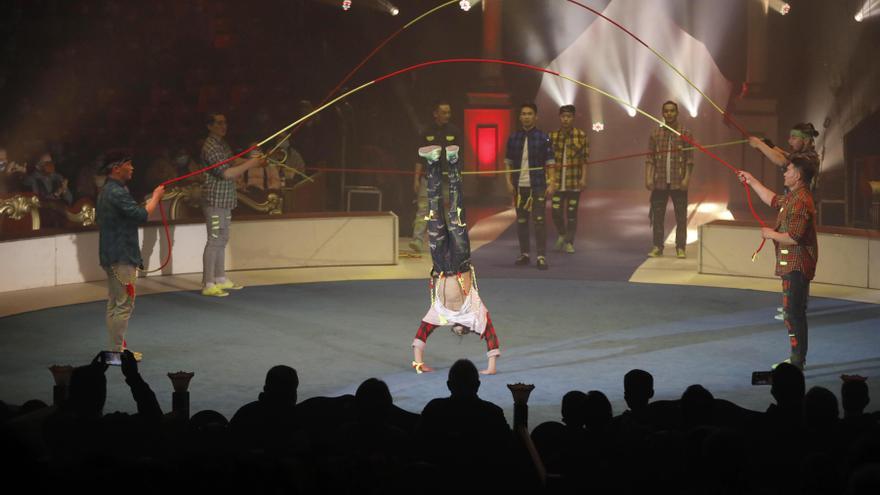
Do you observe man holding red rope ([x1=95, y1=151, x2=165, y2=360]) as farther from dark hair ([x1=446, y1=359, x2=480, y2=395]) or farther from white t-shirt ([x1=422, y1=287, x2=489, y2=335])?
dark hair ([x1=446, y1=359, x2=480, y2=395])

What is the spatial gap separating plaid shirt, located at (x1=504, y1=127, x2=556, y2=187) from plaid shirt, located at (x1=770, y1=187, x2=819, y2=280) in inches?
198

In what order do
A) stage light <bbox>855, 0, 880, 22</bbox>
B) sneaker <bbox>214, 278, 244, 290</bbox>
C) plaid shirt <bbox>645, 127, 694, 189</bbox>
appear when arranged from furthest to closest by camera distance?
stage light <bbox>855, 0, 880, 22</bbox> < plaid shirt <bbox>645, 127, 694, 189</bbox> < sneaker <bbox>214, 278, 244, 290</bbox>

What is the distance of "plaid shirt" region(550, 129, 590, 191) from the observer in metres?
13.8

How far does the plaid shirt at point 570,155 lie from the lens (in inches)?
542

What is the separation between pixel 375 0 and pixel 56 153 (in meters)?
6.35

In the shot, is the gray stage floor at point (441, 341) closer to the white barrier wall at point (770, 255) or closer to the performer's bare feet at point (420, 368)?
the performer's bare feet at point (420, 368)

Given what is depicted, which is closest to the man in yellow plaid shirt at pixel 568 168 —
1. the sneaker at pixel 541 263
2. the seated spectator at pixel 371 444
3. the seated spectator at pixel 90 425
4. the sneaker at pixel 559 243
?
the sneaker at pixel 559 243

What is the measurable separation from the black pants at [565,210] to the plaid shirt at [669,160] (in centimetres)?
105

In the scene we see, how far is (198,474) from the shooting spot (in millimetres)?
3408

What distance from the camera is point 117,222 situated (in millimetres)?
8148

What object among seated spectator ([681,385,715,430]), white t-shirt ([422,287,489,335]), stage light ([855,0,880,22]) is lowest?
seated spectator ([681,385,715,430])

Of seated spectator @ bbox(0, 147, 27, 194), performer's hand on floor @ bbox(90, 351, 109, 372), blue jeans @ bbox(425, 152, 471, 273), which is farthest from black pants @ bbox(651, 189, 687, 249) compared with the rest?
performer's hand on floor @ bbox(90, 351, 109, 372)

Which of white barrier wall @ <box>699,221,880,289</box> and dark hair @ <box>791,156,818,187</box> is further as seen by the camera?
white barrier wall @ <box>699,221,880,289</box>

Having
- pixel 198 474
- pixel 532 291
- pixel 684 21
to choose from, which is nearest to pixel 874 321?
pixel 532 291
